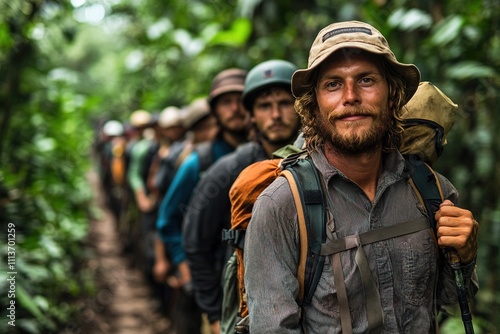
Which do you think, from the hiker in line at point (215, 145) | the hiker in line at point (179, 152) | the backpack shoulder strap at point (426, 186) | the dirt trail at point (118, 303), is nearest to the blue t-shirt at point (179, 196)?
the hiker in line at point (215, 145)

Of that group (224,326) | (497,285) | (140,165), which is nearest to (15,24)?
(140,165)

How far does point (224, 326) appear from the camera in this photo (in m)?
2.71

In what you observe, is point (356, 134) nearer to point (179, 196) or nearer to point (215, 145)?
point (215, 145)

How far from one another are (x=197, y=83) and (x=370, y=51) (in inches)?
246

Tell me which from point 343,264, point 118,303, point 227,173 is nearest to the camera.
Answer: point 343,264

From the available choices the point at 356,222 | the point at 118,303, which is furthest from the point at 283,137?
the point at 118,303

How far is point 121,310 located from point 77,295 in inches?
42.1

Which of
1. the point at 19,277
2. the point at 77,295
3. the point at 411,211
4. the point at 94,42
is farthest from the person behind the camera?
the point at 94,42

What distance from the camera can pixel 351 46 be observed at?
6.23 ft

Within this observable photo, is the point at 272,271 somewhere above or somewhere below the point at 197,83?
below

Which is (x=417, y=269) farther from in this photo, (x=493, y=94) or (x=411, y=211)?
(x=493, y=94)

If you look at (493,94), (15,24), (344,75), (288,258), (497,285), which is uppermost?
(15,24)

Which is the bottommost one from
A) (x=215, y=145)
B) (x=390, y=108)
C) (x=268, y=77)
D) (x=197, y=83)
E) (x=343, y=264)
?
(x=343, y=264)

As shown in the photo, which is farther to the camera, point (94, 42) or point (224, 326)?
point (94, 42)
